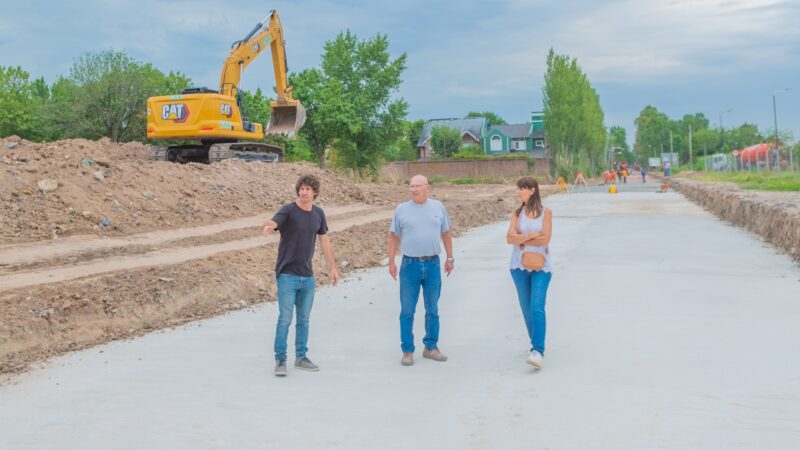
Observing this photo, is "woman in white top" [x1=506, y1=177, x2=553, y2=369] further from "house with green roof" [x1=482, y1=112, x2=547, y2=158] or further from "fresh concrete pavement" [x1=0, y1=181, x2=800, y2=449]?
"house with green roof" [x1=482, y1=112, x2=547, y2=158]

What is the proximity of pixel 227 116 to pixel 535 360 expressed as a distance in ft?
71.2

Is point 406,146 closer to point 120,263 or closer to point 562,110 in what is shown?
point 562,110

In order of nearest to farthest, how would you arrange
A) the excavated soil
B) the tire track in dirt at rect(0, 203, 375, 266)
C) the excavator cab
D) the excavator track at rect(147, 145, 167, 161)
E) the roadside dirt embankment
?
the excavated soil → the tire track in dirt at rect(0, 203, 375, 266) → the roadside dirt embankment → the excavator track at rect(147, 145, 167, 161) → the excavator cab

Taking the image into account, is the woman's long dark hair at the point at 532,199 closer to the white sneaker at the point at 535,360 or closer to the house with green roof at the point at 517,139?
the white sneaker at the point at 535,360

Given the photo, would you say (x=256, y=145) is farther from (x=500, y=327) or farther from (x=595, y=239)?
(x=500, y=327)


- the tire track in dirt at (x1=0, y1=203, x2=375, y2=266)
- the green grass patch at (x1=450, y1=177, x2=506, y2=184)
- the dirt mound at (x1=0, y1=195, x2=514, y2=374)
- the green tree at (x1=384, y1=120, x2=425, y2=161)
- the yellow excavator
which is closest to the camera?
the dirt mound at (x1=0, y1=195, x2=514, y2=374)

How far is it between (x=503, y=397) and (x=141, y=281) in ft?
19.9

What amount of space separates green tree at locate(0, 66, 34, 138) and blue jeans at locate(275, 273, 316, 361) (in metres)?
64.7

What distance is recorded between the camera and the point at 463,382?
6.92m

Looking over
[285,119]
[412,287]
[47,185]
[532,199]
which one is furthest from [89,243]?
[285,119]

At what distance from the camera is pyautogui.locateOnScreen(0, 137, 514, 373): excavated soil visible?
961 centimetres

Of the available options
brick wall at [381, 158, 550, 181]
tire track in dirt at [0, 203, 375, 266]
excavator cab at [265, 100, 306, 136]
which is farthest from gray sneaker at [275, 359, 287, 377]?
brick wall at [381, 158, 550, 181]

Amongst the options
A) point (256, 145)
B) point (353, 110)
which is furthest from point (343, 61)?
point (256, 145)

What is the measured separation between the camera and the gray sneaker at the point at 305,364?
24.4 ft
